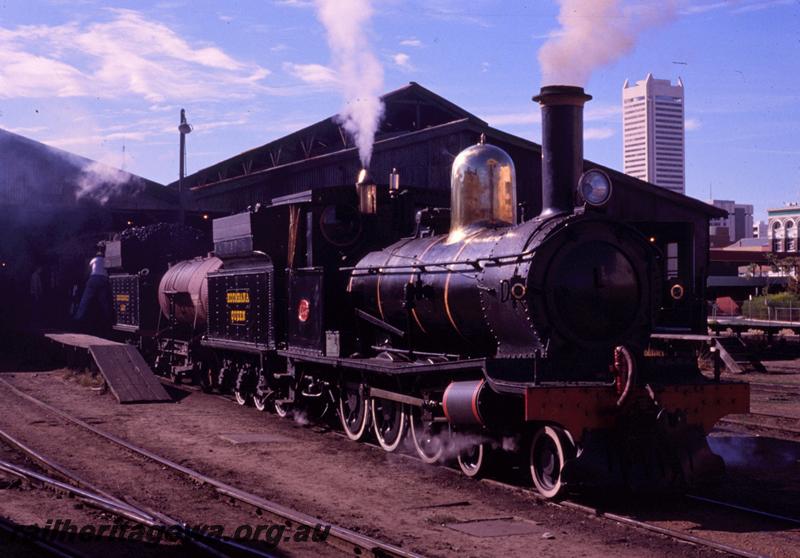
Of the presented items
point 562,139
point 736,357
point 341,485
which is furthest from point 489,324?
point 736,357

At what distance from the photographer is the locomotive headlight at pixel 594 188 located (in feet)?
31.8

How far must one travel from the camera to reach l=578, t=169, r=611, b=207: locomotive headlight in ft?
31.8

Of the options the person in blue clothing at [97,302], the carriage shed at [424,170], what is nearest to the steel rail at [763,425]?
the carriage shed at [424,170]

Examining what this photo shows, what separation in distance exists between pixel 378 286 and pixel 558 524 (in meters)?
4.92

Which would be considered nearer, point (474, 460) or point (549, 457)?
Result: point (549, 457)

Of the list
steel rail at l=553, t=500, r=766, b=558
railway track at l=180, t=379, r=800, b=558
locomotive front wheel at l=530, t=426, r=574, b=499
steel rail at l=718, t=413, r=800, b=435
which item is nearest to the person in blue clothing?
steel rail at l=718, t=413, r=800, b=435

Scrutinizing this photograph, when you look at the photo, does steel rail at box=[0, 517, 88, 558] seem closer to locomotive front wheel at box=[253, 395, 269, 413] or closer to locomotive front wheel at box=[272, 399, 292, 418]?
locomotive front wheel at box=[272, 399, 292, 418]

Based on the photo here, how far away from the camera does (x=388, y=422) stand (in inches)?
497

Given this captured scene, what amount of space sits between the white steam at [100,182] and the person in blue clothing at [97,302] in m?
5.09

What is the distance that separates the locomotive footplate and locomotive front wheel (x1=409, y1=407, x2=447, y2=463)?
248 centimetres

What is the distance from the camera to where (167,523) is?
8258 mm

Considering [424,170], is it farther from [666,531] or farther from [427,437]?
[666,531]

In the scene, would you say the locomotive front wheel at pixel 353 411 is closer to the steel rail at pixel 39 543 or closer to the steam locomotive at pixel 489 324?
the steam locomotive at pixel 489 324

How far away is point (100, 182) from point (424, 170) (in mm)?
12474
